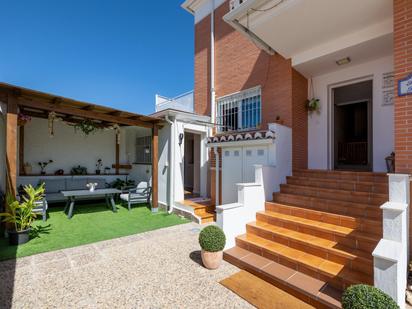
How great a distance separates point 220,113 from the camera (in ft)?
29.6

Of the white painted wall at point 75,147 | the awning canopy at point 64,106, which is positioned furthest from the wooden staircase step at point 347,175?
the white painted wall at point 75,147

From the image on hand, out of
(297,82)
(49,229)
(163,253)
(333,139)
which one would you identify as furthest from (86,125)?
(333,139)

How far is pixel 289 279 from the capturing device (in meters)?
3.29

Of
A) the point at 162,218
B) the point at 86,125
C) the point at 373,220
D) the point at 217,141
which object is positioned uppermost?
the point at 86,125

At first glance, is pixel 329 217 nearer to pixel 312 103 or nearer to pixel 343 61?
pixel 312 103

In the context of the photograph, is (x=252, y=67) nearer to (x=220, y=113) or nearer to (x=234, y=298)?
(x=220, y=113)

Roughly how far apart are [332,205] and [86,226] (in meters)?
6.65

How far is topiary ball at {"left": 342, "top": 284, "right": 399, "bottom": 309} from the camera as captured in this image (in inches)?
81.7

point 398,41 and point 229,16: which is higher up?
point 229,16

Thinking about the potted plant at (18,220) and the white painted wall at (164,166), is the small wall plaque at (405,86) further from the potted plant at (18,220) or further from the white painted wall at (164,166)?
the potted plant at (18,220)

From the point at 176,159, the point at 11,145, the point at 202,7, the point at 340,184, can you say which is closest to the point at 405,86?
the point at 340,184

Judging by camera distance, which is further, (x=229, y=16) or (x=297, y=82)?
(x=297, y=82)

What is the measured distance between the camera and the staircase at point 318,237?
3123 mm

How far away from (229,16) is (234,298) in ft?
19.1
